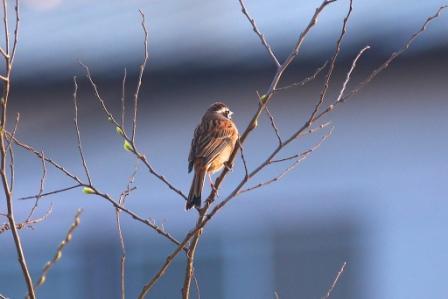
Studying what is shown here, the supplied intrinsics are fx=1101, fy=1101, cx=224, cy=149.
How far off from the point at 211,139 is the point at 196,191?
28.3 inches

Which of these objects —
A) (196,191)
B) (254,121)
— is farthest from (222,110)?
(254,121)

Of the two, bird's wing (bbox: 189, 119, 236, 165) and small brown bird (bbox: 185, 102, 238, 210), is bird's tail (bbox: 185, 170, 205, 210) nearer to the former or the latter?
small brown bird (bbox: 185, 102, 238, 210)

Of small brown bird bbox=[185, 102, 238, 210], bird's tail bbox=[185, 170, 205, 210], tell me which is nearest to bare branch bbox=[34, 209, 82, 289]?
bird's tail bbox=[185, 170, 205, 210]

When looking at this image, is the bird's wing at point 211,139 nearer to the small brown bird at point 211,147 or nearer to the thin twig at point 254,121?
the small brown bird at point 211,147

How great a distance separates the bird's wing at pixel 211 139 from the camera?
6098 millimetres

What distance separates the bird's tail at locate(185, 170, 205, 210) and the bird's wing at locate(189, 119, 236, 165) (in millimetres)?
140

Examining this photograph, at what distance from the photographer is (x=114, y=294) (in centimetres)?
1407

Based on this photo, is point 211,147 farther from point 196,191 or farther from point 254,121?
point 254,121

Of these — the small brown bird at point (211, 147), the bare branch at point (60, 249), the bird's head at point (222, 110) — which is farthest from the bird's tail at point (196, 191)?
the bare branch at point (60, 249)

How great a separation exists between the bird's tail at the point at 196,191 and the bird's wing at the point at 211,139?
0.14 meters

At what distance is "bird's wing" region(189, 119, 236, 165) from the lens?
6098 mm

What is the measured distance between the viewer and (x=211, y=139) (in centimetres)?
618

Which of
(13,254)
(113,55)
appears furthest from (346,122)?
(13,254)

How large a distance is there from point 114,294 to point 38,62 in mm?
4238
